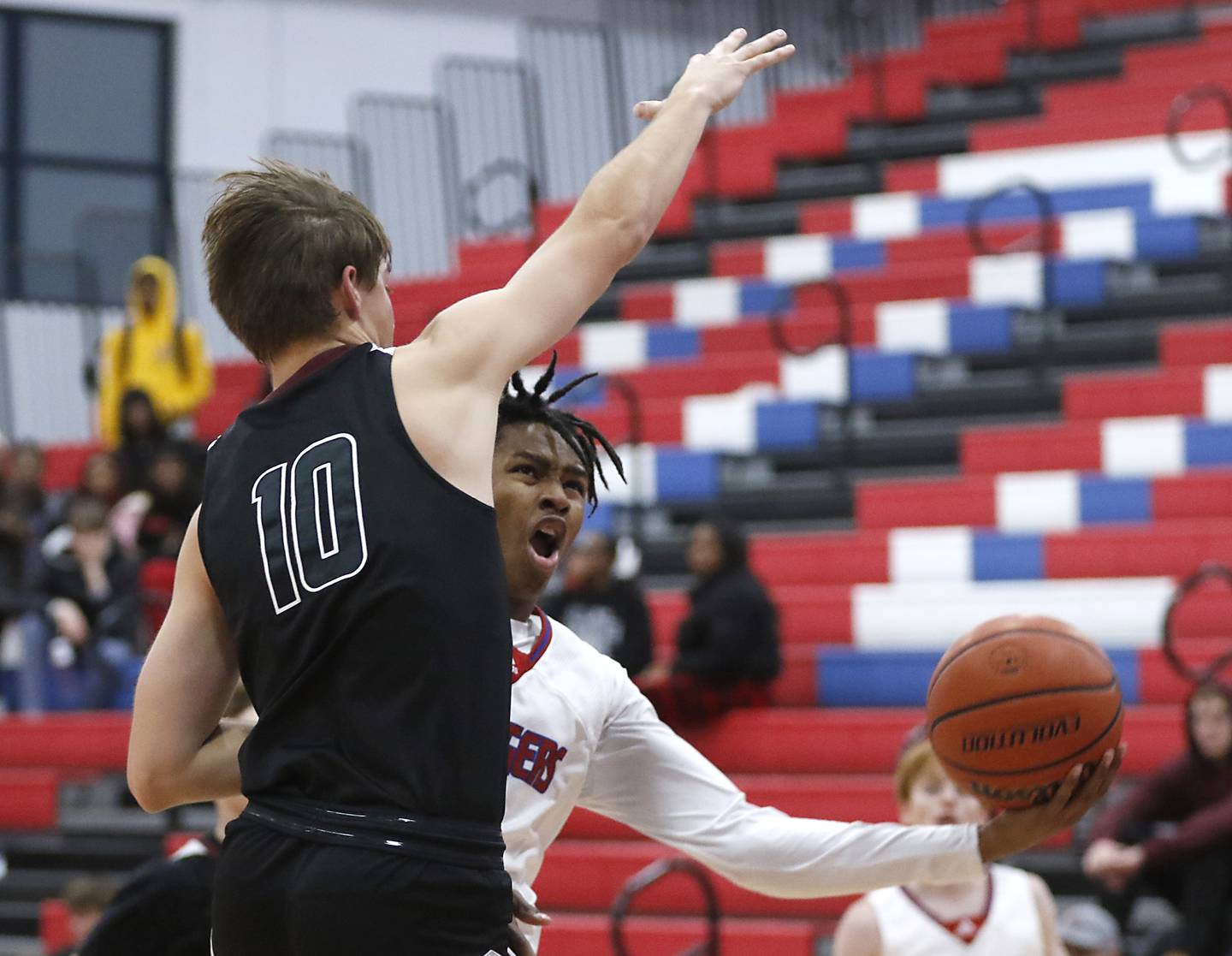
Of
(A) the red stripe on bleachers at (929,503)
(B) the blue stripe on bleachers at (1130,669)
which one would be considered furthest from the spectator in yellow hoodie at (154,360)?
(B) the blue stripe on bleachers at (1130,669)

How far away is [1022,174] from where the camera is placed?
923 cm

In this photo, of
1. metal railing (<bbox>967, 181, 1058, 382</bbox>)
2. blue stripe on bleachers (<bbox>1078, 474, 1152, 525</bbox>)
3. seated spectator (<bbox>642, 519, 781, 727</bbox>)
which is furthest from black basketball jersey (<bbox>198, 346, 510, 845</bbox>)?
metal railing (<bbox>967, 181, 1058, 382</bbox>)

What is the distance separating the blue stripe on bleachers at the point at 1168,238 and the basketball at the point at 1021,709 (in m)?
6.01

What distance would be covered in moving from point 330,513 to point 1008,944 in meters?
2.56

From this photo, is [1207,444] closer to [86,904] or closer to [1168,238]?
[1168,238]

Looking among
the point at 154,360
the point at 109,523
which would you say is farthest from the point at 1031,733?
the point at 154,360

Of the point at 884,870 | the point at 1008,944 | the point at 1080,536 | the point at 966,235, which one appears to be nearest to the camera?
the point at 884,870

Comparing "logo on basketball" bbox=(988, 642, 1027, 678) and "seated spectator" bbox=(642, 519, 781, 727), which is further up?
"logo on basketball" bbox=(988, 642, 1027, 678)

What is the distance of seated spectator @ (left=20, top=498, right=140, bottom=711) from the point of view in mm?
7824

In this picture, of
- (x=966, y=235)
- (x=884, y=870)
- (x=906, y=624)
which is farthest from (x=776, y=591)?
(x=884, y=870)

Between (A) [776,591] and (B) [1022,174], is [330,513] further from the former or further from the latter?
(B) [1022,174]

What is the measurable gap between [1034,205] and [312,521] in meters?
7.50

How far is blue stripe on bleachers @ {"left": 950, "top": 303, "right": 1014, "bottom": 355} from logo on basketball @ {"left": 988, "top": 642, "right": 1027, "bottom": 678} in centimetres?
570

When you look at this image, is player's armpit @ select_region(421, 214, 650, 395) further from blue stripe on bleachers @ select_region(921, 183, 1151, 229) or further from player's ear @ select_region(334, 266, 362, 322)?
blue stripe on bleachers @ select_region(921, 183, 1151, 229)
